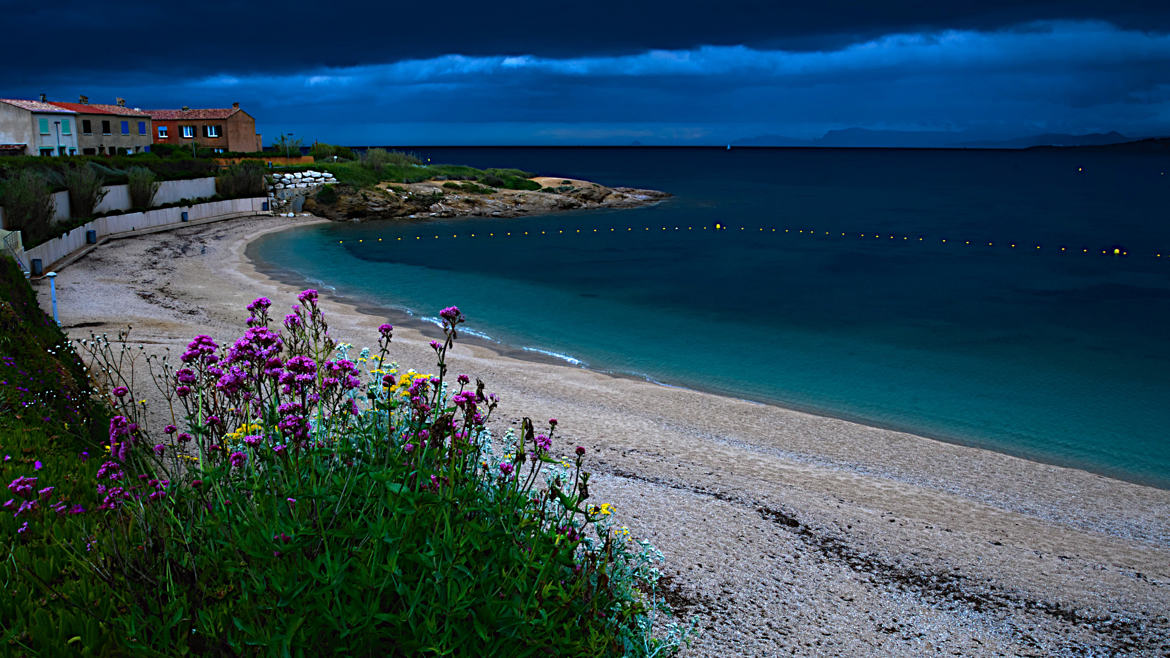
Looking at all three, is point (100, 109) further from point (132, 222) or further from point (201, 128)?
point (132, 222)

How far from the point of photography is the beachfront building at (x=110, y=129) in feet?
213

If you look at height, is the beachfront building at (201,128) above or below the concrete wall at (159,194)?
above

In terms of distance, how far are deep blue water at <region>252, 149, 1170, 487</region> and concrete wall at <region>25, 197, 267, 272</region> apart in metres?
5.66

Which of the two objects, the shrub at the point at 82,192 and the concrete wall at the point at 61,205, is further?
the shrub at the point at 82,192

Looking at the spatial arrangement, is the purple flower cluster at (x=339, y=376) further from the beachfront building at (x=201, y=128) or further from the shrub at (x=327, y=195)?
the beachfront building at (x=201, y=128)

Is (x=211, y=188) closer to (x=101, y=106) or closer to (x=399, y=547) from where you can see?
(x=101, y=106)

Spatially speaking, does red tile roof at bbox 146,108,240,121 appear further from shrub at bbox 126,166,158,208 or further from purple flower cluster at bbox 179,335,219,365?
purple flower cluster at bbox 179,335,219,365

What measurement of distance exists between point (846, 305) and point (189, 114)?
67886 mm

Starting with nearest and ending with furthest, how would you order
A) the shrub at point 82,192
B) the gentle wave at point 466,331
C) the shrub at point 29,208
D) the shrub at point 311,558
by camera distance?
1. the shrub at point 311,558
2. the gentle wave at point 466,331
3. the shrub at point 29,208
4. the shrub at point 82,192

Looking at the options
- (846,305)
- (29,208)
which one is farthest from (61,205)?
(846,305)

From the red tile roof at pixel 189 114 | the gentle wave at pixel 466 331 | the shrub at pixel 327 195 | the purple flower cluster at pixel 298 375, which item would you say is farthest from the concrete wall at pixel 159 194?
the purple flower cluster at pixel 298 375

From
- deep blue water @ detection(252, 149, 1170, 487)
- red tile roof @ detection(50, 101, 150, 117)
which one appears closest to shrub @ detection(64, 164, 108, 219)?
deep blue water @ detection(252, 149, 1170, 487)

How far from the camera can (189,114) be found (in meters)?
76.0

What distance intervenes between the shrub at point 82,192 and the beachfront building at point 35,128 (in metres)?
26.2
